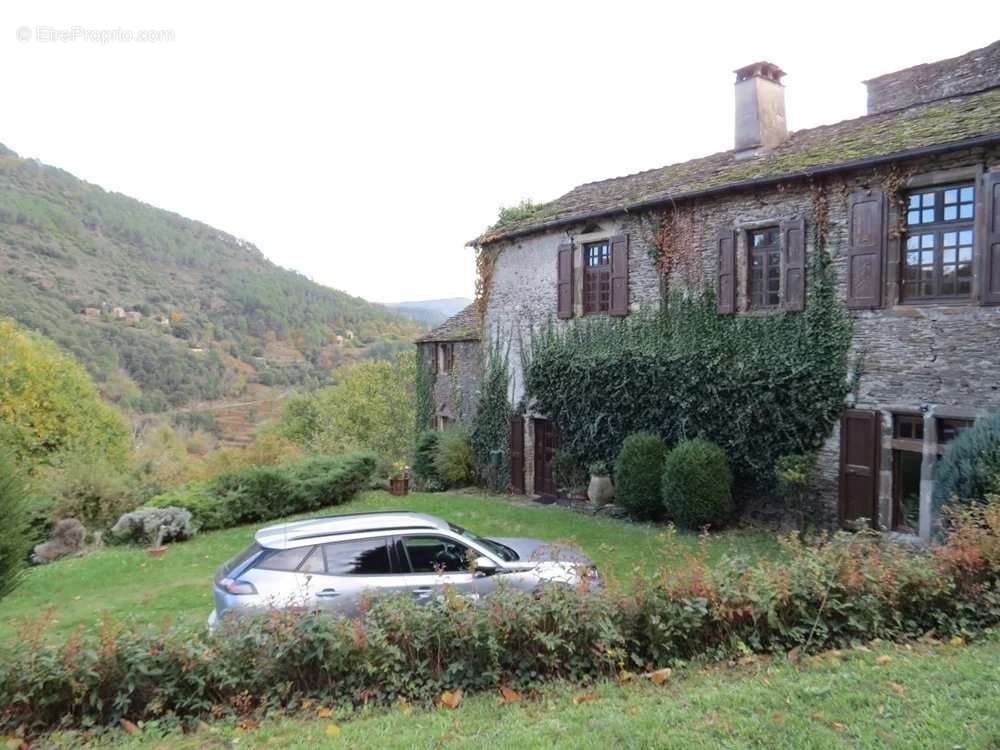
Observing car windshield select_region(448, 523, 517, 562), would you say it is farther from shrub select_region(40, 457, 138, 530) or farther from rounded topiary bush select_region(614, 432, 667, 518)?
shrub select_region(40, 457, 138, 530)

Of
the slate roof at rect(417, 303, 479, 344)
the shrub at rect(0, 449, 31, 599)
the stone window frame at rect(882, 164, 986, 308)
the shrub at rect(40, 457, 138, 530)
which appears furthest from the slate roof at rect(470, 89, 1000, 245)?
the shrub at rect(0, 449, 31, 599)

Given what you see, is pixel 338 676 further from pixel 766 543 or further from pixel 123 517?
pixel 123 517

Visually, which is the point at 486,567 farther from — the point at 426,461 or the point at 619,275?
the point at 426,461

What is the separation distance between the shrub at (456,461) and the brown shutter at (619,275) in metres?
7.18

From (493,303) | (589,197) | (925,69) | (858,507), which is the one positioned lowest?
(858,507)

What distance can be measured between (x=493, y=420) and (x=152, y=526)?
951 centimetres

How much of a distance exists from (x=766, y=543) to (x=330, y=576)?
28.3 feet

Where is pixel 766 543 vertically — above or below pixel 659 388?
below

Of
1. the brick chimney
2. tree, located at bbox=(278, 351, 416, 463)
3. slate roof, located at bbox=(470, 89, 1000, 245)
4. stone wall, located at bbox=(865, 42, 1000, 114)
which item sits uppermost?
stone wall, located at bbox=(865, 42, 1000, 114)

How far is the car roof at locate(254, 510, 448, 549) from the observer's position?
748cm

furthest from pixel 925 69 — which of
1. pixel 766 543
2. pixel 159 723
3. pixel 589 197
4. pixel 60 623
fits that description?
pixel 60 623

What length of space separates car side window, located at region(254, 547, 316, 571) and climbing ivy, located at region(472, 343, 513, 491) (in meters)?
12.5

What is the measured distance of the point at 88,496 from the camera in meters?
17.1

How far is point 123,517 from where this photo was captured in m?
16.1
